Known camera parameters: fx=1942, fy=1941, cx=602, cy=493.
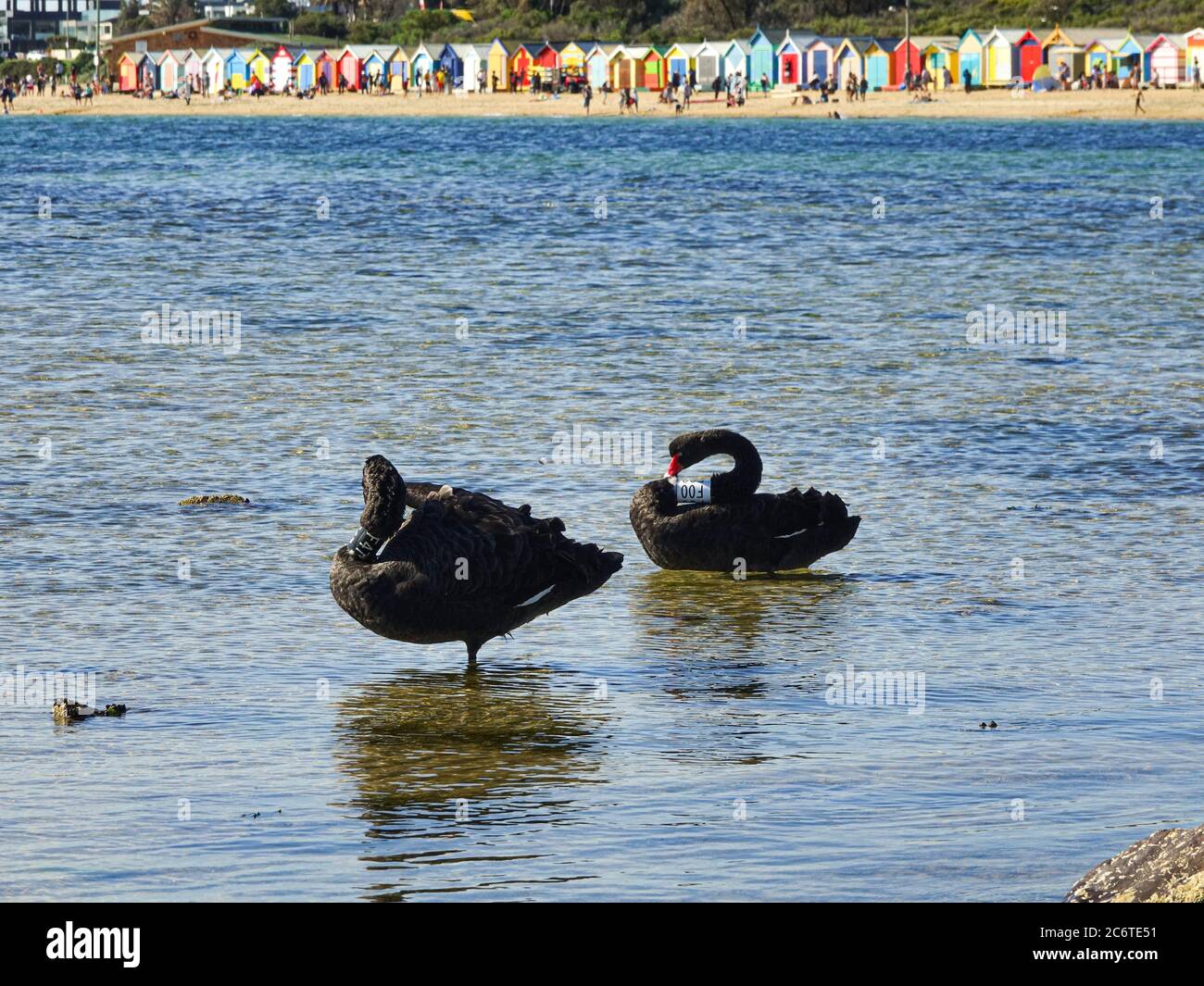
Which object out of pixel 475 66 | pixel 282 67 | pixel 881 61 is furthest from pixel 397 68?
pixel 881 61

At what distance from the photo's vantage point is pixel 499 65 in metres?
168

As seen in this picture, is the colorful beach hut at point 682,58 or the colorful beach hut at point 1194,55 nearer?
the colorful beach hut at point 1194,55

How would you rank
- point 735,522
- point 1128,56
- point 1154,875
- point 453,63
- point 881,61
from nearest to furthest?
1. point 1154,875
2. point 735,522
3. point 1128,56
4. point 881,61
5. point 453,63

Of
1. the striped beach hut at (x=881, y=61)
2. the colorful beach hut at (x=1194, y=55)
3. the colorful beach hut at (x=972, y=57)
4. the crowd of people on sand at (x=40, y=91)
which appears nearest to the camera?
the colorful beach hut at (x=1194, y=55)

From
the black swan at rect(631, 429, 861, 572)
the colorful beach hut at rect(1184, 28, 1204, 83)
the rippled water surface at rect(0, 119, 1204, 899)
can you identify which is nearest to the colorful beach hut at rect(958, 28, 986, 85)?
the colorful beach hut at rect(1184, 28, 1204, 83)

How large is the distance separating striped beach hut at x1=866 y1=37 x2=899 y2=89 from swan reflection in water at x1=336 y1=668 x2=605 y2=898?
474 ft

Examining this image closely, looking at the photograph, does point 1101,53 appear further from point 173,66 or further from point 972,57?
point 173,66

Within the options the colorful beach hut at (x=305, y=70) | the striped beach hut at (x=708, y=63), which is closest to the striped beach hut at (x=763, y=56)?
the striped beach hut at (x=708, y=63)

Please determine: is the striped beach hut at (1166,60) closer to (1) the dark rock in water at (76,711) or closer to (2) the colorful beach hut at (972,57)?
(2) the colorful beach hut at (972,57)

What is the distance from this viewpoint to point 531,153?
94.1 metres

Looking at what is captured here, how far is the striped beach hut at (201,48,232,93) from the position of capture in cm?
19250

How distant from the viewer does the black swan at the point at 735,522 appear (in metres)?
13.1

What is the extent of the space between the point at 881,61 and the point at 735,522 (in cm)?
14387

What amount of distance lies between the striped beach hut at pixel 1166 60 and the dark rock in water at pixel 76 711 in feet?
450
